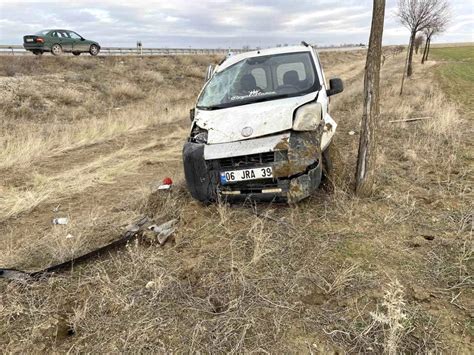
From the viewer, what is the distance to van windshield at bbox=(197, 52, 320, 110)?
488cm

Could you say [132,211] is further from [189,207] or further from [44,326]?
[44,326]

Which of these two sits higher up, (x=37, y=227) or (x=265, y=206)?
(x=265, y=206)

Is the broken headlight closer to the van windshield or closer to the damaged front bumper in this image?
the damaged front bumper

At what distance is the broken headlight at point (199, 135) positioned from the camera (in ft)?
14.9

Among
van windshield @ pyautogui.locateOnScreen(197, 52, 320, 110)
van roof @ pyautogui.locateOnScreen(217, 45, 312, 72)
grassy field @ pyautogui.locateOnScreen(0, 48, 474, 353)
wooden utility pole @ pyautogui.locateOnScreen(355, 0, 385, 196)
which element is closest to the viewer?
grassy field @ pyautogui.locateOnScreen(0, 48, 474, 353)

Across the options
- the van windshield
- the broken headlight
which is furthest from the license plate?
the van windshield

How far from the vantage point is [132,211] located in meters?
4.98

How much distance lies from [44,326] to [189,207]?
7.32 ft

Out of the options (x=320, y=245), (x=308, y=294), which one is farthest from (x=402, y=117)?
(x=308, y=294)

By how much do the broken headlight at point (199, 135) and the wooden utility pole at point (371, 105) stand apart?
206 cm

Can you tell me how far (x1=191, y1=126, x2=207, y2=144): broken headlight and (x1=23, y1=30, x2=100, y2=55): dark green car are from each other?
22.6 metres

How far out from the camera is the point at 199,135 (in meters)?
4.65

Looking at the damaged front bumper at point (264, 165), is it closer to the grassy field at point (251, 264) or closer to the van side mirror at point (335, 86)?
the grassy field at point (251, 264)

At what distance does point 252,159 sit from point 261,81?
171cm
